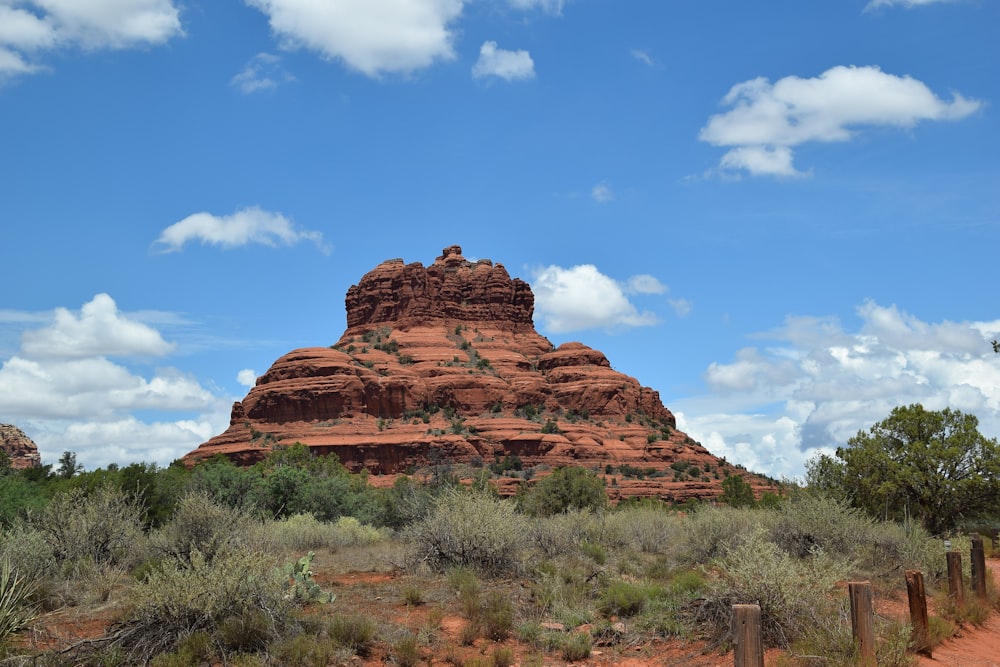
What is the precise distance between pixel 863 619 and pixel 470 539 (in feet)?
25.9

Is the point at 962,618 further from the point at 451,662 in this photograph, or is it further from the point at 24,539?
the point at 24,539

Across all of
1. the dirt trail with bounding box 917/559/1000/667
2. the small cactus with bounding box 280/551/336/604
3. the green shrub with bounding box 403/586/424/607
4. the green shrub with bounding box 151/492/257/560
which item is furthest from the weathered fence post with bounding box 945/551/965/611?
the green shrub with bounding box 151/492/257/560

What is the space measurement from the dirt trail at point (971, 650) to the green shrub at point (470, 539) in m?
7.17

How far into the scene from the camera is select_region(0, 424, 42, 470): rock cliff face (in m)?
85.8

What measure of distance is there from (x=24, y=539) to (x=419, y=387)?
7519 centimetres

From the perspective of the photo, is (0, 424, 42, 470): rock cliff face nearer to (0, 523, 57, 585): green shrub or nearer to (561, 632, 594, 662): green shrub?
(0, 523, 57, 585): green shrub

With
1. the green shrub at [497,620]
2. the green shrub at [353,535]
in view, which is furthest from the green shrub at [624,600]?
the green shrub at [353,535]

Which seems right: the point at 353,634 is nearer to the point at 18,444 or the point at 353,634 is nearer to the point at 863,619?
the point at 863,619

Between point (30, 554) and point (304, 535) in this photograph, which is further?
point (304, 535)

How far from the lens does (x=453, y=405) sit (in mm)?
87688

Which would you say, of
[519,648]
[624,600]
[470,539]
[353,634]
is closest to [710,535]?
[624,600]

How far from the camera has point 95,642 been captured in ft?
35.2

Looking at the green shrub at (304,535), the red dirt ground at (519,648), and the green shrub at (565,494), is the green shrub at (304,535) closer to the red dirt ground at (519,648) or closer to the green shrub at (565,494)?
the red dirt ground at (519,648)

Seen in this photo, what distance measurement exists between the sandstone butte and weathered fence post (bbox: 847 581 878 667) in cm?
5543
